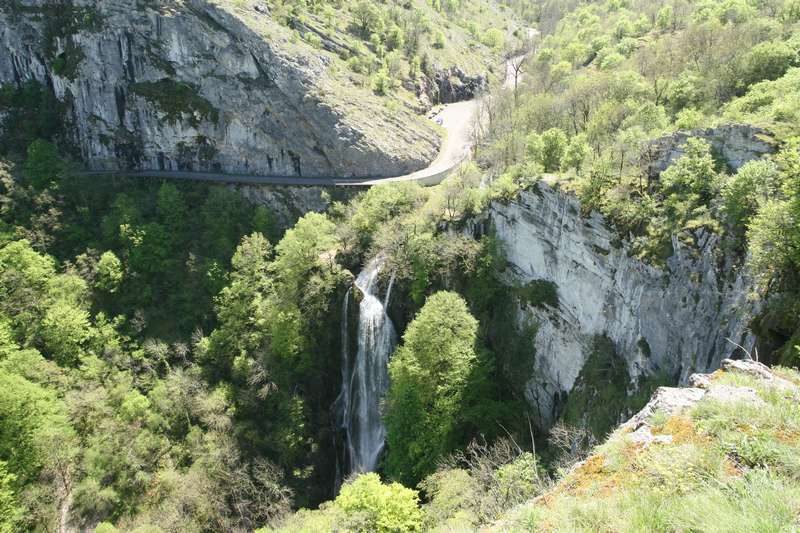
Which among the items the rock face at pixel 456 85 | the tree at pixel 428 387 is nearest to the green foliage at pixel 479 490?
the tree at pixel 428 387

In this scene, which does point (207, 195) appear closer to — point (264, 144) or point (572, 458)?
point (264, 144)

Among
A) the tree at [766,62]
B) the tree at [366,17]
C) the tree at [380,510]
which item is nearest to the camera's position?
the tree at [380,510]

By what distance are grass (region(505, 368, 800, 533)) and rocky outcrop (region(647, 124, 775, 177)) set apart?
1541 cm

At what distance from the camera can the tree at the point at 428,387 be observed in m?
29.5

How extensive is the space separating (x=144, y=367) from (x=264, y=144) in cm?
3222

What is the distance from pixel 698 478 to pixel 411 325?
2457 centimetres

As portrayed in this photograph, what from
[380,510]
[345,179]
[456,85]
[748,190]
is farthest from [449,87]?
[380,510]

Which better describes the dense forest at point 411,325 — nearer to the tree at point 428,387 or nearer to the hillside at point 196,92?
the tree at point 428,387

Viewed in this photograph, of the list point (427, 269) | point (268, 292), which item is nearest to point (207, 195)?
point (268, 292)

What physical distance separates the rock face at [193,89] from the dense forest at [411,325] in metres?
4.75

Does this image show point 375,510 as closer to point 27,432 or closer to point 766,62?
point 27,432

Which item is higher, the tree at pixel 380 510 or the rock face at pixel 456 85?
the rock face at pixel 456 85

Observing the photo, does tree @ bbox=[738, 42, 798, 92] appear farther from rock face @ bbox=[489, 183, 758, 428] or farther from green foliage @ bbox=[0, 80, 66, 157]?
green foliage @ bbox=[0, 80, 66, 157]

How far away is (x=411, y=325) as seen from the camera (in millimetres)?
32656
